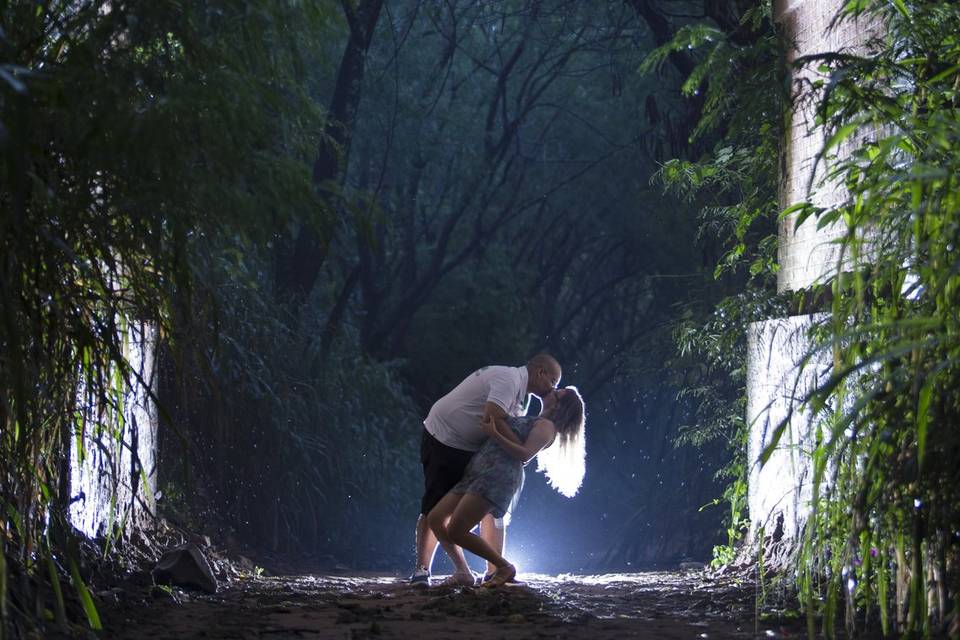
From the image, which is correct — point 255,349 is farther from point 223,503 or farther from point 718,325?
point 718,325

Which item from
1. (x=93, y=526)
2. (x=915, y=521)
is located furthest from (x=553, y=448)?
(x=915, y=521)

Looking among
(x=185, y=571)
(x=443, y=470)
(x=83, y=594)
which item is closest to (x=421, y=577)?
(x=443, y=470)

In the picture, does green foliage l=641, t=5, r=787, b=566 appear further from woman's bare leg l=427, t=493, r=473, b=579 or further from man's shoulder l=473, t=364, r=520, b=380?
woman's bare leg l=427, t=493, r=473, b=579

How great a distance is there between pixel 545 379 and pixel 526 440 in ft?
1.24

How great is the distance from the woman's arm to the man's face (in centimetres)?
23

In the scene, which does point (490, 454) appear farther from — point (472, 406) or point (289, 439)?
point (289, 439)

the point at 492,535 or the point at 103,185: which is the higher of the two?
the point at 103,185

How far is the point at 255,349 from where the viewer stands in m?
10.5

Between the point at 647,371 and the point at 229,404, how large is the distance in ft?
31.1

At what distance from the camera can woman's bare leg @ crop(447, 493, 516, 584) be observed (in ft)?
20.4

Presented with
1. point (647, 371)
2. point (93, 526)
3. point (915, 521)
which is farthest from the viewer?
point (647, 371)

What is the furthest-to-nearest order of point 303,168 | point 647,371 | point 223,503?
point 647,371, point 223,503, point 303,168

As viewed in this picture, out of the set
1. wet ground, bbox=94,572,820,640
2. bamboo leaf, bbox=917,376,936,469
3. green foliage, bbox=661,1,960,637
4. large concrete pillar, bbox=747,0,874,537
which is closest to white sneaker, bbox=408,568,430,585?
wet ground, bbox=94,572,820,640

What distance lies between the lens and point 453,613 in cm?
518
